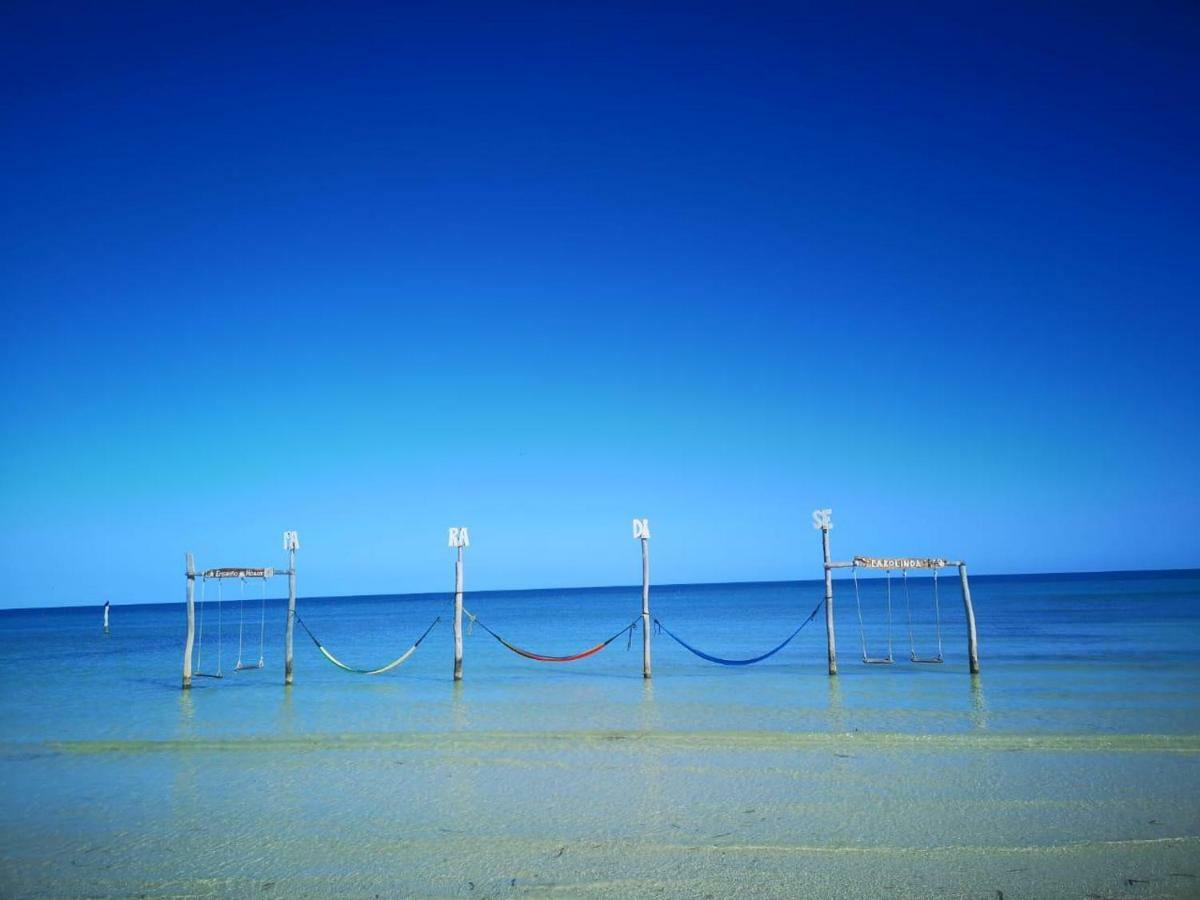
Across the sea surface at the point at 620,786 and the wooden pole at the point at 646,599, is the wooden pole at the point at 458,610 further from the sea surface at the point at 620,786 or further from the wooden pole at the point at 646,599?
the wooden pole at the point at 646,599

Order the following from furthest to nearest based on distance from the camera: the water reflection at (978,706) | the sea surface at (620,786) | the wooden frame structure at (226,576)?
the wooden frame structure at (226,576) < the water reflection at (978,706) < the sea surface at (620,786)

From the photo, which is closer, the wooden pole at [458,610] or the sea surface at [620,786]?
the sea surface at [620,786]

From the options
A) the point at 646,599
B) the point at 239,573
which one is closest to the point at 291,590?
the point at 239,573

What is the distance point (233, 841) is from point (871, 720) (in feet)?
30.5

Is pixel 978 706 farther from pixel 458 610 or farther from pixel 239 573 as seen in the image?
pixel 239 573

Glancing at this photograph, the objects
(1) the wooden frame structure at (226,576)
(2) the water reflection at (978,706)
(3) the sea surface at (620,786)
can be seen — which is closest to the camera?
(3) the sea surface at (620,786)

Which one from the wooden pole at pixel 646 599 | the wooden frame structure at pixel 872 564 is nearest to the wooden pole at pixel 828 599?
the wooden frame structure at pixel 872 564

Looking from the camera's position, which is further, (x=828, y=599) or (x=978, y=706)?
(x=828, y=599)

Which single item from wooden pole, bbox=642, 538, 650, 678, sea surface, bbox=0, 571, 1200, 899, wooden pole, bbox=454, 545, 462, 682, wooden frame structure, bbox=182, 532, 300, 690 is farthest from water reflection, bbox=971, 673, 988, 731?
wooden frame structure, bbox=182, 532, 300, 690

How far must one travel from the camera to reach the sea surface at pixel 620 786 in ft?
21.1

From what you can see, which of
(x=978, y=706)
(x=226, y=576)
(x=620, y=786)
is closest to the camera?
(x=620, y=786)

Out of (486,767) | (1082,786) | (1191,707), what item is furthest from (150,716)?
(1191,707)

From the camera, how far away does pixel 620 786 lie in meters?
9.14

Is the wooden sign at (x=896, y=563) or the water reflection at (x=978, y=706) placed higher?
the wooden sign at (x=896, y=563)
